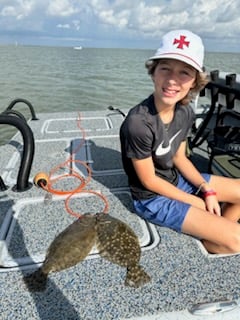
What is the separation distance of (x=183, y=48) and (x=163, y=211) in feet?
3.35

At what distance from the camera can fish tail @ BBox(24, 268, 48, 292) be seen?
1.55 meters

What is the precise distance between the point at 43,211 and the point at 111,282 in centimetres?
88

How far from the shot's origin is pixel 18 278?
1.62 m

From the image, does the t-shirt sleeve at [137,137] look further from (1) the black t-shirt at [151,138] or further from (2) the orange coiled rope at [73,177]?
(2) the orange coiled rope at [73,177]

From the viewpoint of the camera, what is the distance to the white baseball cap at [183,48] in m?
1.75

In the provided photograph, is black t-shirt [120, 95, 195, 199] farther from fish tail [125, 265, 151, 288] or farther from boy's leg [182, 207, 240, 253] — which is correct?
fish tail [125, 265, 151, 288]

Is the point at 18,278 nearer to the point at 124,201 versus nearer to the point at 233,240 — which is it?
the point at 124,201

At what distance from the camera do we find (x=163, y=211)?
1.97m

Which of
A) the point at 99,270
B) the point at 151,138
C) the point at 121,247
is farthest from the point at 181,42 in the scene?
the point at 99,270

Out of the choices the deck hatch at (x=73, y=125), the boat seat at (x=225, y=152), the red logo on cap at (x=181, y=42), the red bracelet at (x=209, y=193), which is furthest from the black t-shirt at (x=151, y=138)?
the deck hatch at (x=73, y=125)

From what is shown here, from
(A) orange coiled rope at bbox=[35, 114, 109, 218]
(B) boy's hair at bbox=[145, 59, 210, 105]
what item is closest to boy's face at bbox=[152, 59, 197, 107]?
(B) boy's hair at bbox=[145, 59, 210, 105]

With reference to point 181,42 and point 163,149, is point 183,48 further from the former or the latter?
point 163,149

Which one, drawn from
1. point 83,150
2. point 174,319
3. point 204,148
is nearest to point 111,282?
point 174,319

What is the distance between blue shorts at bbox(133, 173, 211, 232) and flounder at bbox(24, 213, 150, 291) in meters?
0.18
